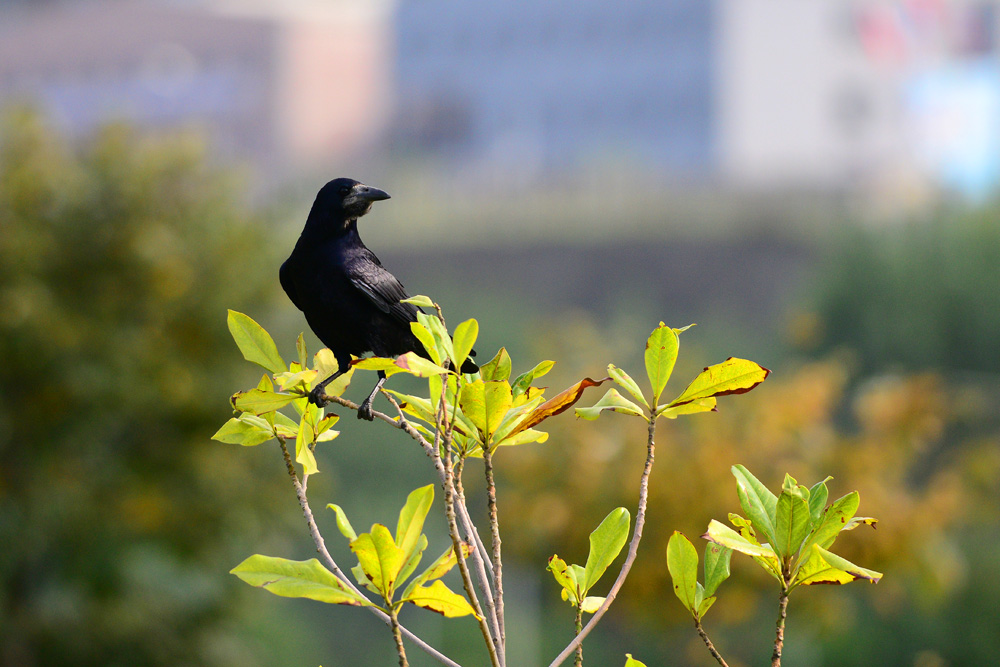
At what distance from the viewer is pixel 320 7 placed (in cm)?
4672

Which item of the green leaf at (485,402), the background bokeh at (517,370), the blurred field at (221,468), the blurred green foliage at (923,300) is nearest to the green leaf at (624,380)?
the green leaf at (485,402)

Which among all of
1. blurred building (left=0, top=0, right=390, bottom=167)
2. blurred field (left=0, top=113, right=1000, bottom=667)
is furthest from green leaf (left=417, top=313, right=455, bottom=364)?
blurred building (left=0, top=0, right=390, bottom=167)

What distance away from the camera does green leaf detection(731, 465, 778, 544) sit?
126 centimetres

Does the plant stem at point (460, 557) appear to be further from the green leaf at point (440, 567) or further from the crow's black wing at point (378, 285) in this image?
the crow's black wing at point (378, 285)

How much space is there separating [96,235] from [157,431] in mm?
1486

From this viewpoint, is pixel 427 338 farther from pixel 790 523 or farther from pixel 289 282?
pixel 790 523

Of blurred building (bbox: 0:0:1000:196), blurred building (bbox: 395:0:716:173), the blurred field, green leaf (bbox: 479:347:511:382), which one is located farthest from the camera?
blurred building (bbox: 395:0:716:173)

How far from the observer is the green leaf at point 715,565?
134 centimetres

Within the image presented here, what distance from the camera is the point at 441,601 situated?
1271 mm

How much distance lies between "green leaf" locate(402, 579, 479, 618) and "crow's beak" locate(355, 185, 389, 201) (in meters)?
0.46

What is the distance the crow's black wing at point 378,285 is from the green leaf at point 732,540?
0.45m

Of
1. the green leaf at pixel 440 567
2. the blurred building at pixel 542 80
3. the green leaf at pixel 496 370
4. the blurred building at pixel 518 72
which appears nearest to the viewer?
the green leaf at pixel 440 567

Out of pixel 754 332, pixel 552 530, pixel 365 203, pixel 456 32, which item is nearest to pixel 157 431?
pixel 552 530

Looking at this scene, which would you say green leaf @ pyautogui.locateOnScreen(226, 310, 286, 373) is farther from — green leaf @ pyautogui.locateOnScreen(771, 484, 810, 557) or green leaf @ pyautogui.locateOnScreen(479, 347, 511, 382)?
green leaf @ pyautogui.locateOnScreen(771, 484, 810, 557)
